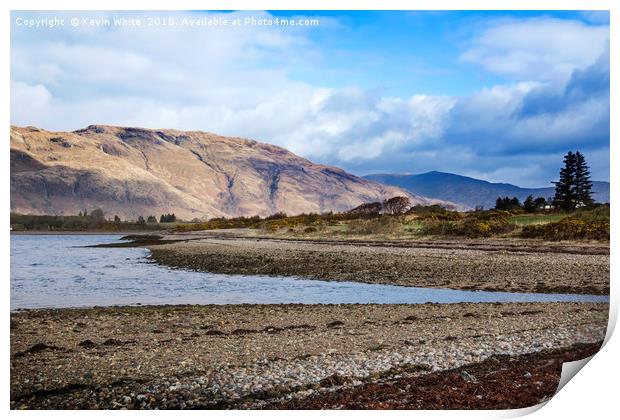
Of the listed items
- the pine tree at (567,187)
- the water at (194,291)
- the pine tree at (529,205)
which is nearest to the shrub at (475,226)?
the pine tree at (529,205)

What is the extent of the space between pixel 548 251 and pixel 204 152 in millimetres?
17854

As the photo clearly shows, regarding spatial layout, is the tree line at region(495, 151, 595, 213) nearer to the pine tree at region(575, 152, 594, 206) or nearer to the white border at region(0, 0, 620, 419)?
the pine tree at region(575, 152, 594, 206)

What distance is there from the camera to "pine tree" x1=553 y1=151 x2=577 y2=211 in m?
11.2

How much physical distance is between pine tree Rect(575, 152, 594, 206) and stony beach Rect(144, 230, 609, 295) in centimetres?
192

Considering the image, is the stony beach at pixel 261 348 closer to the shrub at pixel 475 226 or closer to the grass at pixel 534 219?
the grass at pixel 534 219

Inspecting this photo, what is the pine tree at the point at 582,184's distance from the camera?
1081 cm

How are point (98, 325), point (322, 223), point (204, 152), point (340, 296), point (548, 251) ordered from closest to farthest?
point (98, 325), point (340, 296), point (548, 251), point (204, 152), point (322, 223)

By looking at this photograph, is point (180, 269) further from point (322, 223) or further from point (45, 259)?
point (322, 223)

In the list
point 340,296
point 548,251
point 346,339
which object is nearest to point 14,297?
point 340,296

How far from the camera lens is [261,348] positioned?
7.39m

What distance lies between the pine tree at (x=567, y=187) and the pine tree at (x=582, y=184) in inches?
2.9

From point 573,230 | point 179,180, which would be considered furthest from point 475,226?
point 179,180

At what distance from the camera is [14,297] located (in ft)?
44.0
